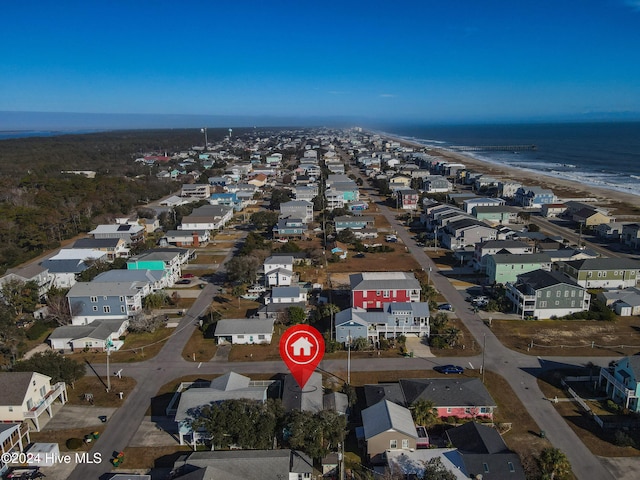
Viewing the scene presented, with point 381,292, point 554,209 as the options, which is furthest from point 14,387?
point 554,209

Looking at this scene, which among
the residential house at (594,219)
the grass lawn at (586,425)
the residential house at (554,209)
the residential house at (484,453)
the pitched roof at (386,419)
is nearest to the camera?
the residential house at (484,453)

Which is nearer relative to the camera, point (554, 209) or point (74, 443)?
point (74, 443)

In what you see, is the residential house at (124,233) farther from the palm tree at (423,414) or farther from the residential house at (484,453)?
the residential house at (484,453)

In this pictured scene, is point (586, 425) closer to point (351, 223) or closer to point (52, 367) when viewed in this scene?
point (52, 367)

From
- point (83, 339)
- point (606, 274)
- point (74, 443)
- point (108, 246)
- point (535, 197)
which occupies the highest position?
point (535, 197)

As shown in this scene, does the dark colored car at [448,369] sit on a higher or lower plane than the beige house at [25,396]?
lower

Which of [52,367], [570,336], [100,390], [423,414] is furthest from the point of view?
[570,336]

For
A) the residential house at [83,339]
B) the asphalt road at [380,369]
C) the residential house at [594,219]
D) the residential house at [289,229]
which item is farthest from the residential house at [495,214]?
the residential house at [83,339]
